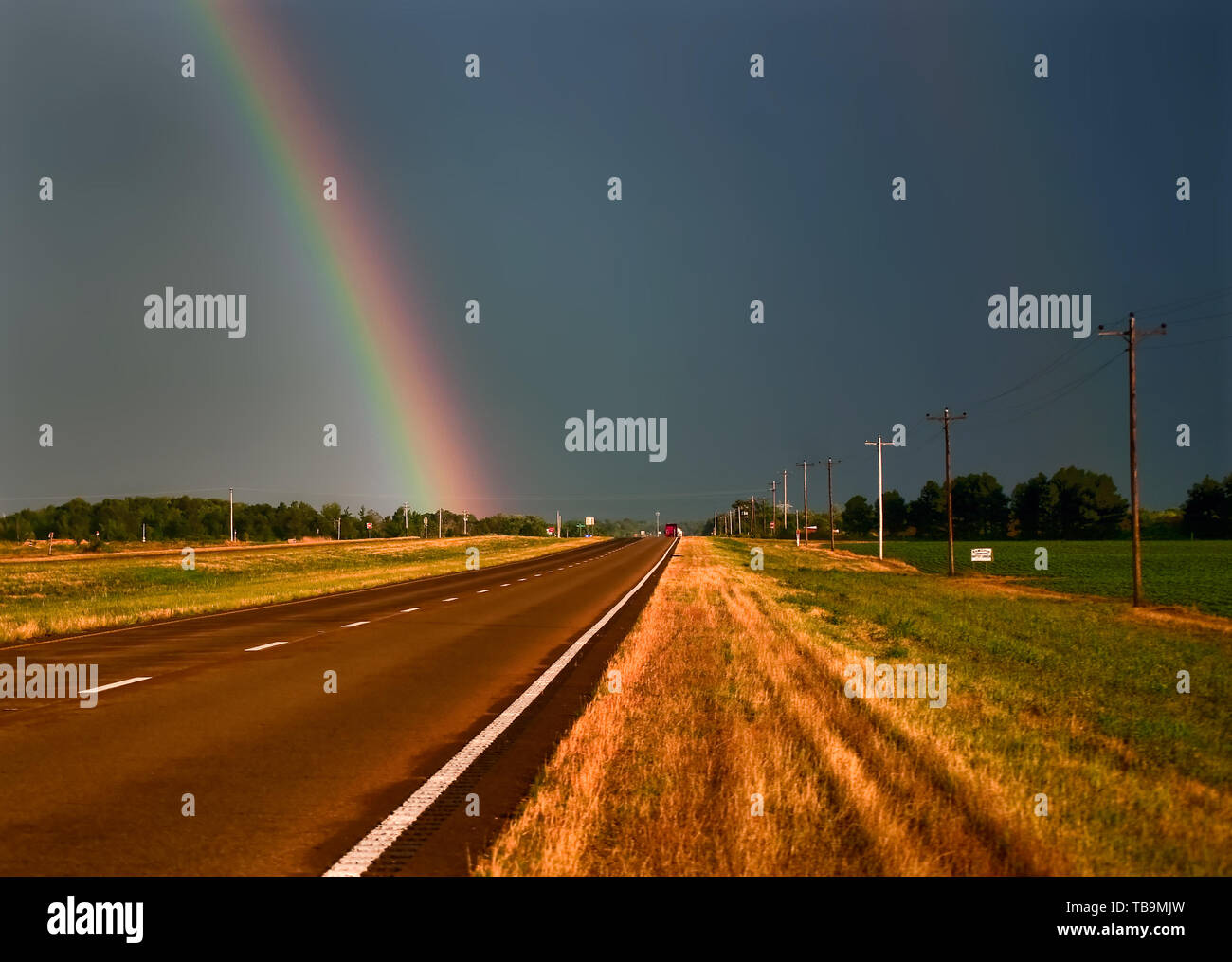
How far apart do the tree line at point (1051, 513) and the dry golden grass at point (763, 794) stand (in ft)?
446

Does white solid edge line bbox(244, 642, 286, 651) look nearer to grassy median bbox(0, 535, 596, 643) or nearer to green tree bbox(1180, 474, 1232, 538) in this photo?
grassy median bbox(0, 535, 596, 643)

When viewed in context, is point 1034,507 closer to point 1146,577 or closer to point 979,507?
point 979,507

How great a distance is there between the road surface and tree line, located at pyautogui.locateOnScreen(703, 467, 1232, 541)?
13264 centimetres

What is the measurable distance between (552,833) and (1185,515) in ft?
564

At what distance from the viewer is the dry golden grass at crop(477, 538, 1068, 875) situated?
5199 millimetres

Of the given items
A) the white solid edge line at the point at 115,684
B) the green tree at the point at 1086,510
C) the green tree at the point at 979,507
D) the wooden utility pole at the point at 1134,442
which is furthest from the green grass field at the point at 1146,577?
the green tree at the point at 979,507

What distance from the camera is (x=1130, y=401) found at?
32688 mm

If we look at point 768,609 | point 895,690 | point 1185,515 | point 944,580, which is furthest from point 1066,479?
point 895,690

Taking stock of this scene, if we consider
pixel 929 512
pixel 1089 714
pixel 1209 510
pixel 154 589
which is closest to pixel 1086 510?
pixel 1209 510

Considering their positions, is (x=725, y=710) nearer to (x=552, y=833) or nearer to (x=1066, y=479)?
(x=552, y=833)

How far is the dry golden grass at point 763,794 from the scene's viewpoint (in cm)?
520

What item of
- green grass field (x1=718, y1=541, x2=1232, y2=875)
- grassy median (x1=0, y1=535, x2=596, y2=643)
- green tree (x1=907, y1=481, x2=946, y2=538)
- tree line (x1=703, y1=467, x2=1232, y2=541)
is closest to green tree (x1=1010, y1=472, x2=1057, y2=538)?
tree line (x1=703, y1=467, x2=1232, y2=541)

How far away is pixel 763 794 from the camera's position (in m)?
6.46

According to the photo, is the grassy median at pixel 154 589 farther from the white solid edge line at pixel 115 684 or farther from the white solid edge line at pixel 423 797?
the white solid edge line at pixel 423 797
